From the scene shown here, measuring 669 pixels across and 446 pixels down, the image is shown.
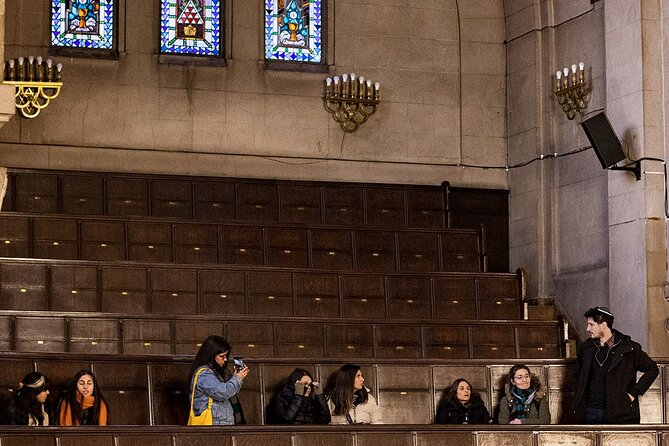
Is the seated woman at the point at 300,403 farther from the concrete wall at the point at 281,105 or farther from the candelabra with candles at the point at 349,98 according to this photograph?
the candelabra with candles at the point at 349,98

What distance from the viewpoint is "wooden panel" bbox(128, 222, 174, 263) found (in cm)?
1288

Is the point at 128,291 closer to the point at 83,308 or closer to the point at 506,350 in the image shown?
the point at 83,308

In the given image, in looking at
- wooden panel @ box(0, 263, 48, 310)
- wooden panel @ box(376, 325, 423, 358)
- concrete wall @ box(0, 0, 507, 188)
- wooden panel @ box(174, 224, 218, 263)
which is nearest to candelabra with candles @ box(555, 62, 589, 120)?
concrete wall @ box(0, 0, 507, 188)

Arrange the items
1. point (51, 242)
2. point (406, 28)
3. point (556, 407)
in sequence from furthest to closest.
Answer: point (406, 28) → point (51, 242) → point (556, 407)

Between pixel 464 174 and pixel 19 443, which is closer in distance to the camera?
pixel 19 443

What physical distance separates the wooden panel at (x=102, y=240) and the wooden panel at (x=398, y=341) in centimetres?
242

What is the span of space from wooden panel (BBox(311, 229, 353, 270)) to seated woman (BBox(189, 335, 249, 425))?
4.05 m

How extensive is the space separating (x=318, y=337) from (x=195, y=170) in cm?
331

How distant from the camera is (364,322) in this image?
11.7 metres

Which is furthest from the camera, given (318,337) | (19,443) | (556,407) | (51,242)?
(51,242)

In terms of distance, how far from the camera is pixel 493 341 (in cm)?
1216

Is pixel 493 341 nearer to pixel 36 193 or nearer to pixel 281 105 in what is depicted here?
pixel 281 105

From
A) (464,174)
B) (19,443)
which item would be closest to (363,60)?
(464,174)

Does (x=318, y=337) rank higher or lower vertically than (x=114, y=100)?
lower
